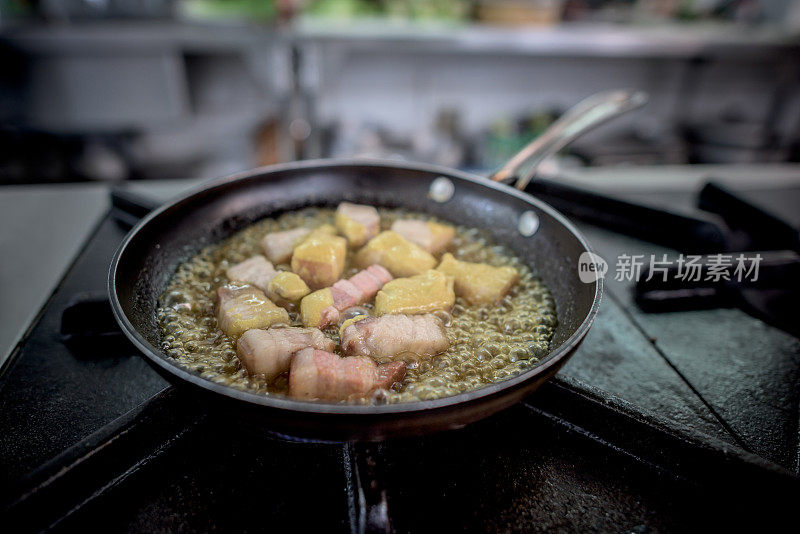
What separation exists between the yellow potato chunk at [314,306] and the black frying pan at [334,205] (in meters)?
0.23

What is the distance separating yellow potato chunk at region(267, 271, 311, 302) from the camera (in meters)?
0.86

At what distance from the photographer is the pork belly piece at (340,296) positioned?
0.81 meters

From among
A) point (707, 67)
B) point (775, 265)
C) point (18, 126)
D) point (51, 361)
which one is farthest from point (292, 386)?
point (707, 67)

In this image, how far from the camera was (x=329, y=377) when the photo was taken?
0.63 m

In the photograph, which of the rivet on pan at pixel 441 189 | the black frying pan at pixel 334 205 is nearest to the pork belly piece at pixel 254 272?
the black frying pan at pixel 334 205

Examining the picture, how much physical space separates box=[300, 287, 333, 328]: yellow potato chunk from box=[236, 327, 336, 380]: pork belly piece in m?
0.06

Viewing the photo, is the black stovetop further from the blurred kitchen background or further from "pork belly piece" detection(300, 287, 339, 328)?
the blurred kitchen background

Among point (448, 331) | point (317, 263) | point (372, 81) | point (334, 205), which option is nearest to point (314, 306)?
point (317, 263)

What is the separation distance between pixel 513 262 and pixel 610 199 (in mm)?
413

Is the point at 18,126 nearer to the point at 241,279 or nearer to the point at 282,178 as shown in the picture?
the point at 282,178

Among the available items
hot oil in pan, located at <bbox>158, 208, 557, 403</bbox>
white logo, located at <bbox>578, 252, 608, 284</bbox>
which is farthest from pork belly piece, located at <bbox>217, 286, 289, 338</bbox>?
white logo, located at <bbox>578, 252, 608, 284</bbox>

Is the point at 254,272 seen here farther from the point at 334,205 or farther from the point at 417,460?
the point at 417,460

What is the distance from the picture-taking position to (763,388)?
2.61ft

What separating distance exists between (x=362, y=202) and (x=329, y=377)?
64cm
